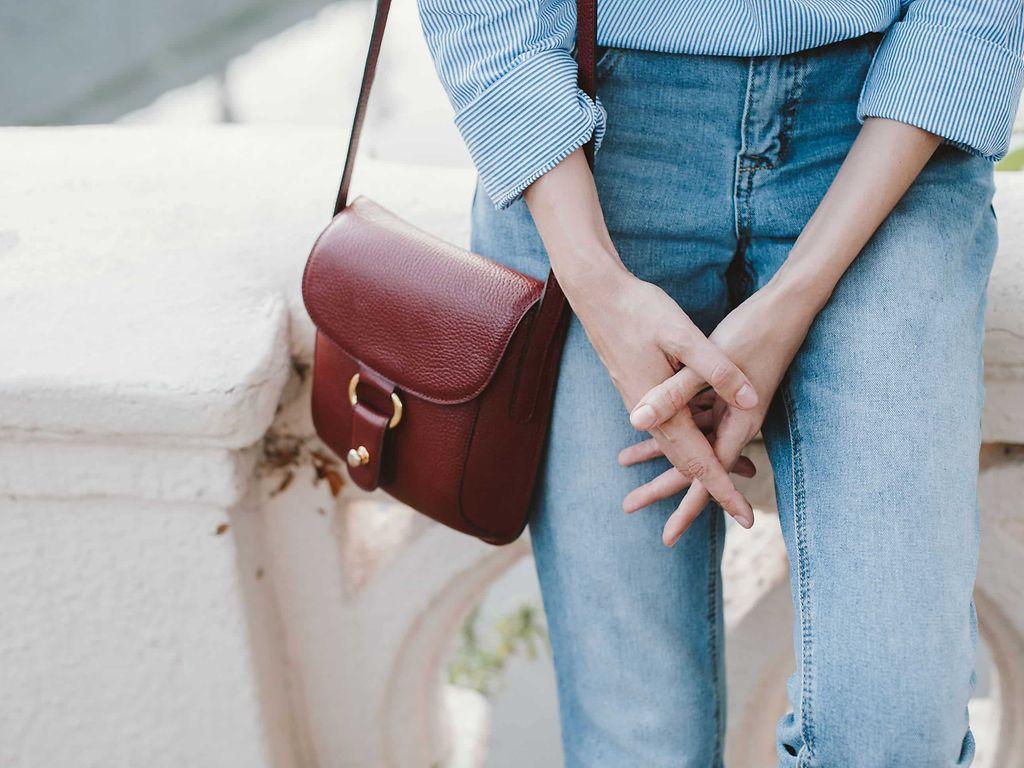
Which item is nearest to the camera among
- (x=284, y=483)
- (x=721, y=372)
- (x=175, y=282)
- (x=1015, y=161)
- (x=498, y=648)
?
(x=721, y=372)

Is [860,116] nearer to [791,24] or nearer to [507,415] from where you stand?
[791,24]

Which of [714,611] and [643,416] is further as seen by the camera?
[714,611]

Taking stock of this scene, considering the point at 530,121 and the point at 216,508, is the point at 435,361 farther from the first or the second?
the point at 216,508

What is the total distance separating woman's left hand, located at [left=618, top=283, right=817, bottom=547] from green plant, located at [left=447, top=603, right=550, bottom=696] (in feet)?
4.22

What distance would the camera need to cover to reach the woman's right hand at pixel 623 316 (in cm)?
74

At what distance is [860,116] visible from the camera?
77 cm

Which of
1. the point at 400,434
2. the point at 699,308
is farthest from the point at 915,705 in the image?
the point at 400,434

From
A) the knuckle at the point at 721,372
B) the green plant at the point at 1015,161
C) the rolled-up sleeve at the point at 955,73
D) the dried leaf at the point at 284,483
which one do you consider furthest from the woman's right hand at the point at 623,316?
the green plant at the point at 1015,161

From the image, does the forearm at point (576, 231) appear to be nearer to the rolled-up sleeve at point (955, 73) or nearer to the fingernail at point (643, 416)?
the fingernail at point (643, 416)

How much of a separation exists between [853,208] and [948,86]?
0.43ft

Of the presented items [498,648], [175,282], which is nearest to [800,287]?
[175,282]

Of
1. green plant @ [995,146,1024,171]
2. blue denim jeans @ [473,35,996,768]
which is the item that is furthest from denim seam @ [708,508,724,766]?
green plant @ [995,146,1024,171]

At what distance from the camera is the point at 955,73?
2.44 ft

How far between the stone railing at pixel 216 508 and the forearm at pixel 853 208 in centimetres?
24
